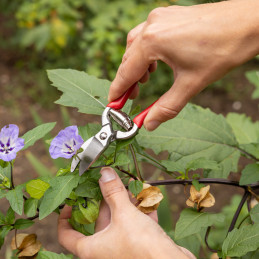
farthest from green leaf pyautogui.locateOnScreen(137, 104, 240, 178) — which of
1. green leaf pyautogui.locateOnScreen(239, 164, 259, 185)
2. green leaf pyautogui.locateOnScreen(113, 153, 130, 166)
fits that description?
green leaf pyautogui.locateOnScreen(113, 153, 130, 166)

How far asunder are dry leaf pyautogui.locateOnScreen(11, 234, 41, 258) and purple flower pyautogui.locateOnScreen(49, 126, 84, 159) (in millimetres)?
287

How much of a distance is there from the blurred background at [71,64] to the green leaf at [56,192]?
87.2 inches

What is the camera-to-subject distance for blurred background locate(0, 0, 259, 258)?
11.1 ft

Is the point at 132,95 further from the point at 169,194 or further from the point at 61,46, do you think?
the point at 61,46

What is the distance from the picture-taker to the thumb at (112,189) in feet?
3.14

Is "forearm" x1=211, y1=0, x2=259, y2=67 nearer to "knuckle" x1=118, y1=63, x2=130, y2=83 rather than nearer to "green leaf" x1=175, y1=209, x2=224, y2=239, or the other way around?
"knuckle" x1=118, y1=63, x2=130, y2=83

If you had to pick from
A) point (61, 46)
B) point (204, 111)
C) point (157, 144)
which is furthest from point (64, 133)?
point (61, 46)

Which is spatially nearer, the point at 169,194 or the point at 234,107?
the point at 169,194

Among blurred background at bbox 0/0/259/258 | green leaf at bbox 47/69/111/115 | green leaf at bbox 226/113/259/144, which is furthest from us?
blurred background at bbox 0/0/259/258

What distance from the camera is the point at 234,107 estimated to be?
11.2ft

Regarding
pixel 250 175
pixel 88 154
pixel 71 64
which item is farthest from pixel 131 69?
pixel 71 64

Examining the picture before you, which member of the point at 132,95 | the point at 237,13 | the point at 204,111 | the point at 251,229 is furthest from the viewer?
the point at 204,111

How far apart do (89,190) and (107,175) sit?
0.06 m

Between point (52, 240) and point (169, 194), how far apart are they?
36.4 inches
